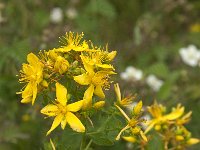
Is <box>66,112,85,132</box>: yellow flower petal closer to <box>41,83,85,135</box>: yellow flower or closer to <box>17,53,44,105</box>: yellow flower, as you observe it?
<box>41,83,85,135</box>: yellow flower

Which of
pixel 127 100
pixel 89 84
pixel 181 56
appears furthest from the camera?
pixel 181 56

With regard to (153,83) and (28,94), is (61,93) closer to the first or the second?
(28,94)

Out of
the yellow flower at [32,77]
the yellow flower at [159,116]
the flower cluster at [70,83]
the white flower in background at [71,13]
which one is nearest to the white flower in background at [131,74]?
the white flower in background at [71,13]

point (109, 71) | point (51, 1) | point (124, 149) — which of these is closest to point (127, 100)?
point (109, 71)

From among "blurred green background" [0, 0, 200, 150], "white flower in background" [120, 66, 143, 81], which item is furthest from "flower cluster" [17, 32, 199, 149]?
"white flower in background" [120, 66, 143, 81]

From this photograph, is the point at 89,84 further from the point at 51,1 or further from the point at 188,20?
the point at 188,20

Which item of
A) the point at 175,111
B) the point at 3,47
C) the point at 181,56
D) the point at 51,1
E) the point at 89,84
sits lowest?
the point at 89,84

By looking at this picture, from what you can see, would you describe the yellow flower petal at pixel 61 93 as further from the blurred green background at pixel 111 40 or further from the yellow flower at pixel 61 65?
the blurred green background at pixel 111 40
